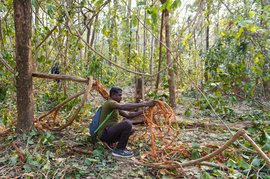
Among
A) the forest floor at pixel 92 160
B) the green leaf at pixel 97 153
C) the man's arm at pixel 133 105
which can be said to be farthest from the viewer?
the green leaf at pixel 97 153

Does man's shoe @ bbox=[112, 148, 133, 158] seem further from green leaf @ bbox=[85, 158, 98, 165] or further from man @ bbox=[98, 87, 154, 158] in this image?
green leaf @ bbox=[85, 158, 98, 165]

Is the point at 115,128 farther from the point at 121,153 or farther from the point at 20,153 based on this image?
the point at 20,153

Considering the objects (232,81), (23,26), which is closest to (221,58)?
(232,81)

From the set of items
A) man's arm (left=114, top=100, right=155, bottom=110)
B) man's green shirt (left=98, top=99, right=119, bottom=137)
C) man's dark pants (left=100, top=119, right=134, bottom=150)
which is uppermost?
man's arm (left=114, top=100, right=155, bottom=110)

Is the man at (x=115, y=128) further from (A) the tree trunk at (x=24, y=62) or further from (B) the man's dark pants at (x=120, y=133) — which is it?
(A) the tree trunk at (x=24, y=62)

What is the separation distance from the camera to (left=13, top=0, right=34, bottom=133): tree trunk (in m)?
3.50

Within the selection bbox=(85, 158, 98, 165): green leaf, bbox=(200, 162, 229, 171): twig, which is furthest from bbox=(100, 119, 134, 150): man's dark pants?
bbox=(200, 162, 229, 171): twig

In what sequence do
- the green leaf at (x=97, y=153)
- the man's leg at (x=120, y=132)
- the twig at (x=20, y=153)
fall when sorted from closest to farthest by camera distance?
the twig at (x=20, y=153)
the green leaf at (x=97, y=153)
the man's leg at (x=120, y=132)

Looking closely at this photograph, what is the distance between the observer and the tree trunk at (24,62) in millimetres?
3504

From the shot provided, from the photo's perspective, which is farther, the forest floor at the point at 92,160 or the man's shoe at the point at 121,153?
the man's shoe at the point at 121,153

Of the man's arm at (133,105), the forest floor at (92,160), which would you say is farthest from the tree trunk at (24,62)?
the man's arm at (133,105)

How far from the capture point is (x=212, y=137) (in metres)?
4.46

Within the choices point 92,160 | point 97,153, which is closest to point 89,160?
point 92,160

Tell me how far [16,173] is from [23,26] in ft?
5.86
